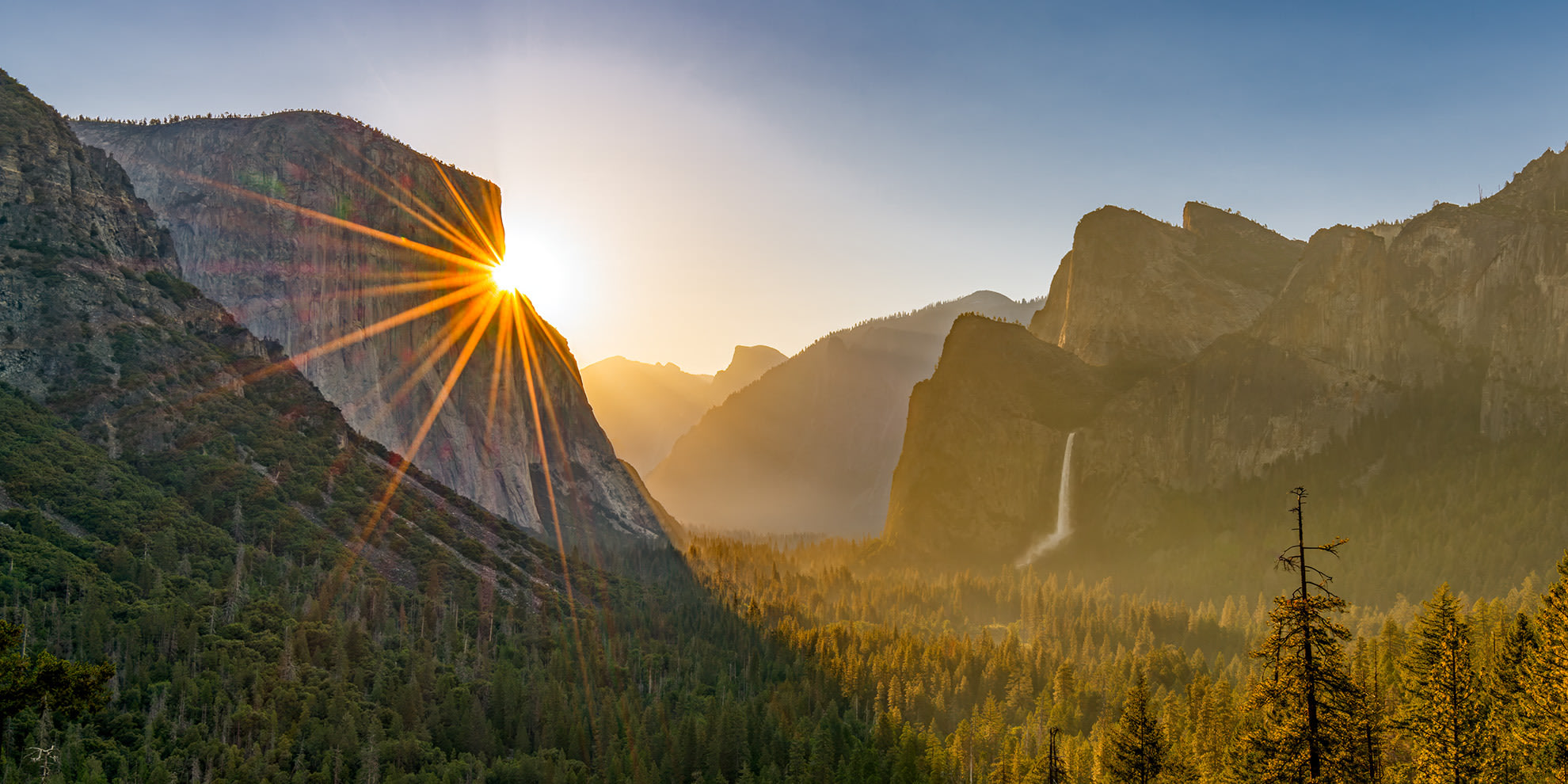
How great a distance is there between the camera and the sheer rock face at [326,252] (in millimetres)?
157125

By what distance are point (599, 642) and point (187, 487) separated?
44082mm

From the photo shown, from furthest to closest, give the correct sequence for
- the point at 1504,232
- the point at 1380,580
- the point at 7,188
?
the point at 1504,232
the point at 1380,580
the point at 7,188

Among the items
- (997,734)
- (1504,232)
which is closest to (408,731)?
(997,734)

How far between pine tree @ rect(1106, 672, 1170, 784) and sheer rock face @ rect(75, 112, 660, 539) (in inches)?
5620

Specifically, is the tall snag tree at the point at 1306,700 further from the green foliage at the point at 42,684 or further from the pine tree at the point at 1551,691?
the green foliage at the point at 42,684

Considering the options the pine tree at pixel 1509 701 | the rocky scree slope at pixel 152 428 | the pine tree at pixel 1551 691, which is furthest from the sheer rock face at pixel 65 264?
the pine tree at pixel 1551 691

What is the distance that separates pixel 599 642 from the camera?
109375 millimetres

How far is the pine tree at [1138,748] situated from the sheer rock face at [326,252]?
14274 cm

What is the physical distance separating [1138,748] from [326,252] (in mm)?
160741

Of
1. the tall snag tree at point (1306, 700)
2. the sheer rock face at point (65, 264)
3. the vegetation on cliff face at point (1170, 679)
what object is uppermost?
the sheer rock face at point (65, 264)

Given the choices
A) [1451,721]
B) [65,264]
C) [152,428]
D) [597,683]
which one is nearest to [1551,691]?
[1451,721]

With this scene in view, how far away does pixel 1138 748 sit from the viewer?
38.0 m

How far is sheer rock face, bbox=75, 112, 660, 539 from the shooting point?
157125 millimetres

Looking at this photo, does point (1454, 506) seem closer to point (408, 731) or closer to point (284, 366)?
point (408, 731)
